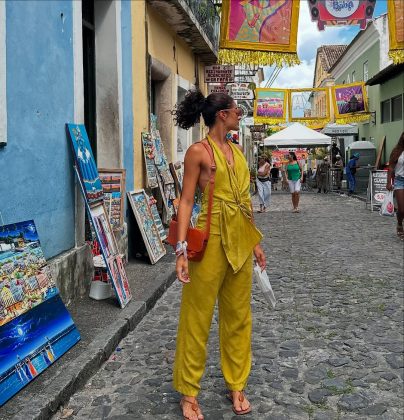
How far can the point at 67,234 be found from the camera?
514 centimetres

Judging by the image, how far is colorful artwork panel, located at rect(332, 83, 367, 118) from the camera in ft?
70.1

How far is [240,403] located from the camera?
3141 millimetres

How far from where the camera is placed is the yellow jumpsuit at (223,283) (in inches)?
118

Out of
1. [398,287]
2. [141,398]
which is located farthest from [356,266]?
[141,398]

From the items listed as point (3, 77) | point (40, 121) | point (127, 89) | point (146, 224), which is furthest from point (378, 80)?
point (3, 77)

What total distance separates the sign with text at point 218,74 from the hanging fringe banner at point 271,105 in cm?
846

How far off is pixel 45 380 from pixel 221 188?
5.39 feet

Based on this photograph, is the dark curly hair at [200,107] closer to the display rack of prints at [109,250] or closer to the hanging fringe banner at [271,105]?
the display rack of prints at [109,250]

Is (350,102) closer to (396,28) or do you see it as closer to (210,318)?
(396,28)

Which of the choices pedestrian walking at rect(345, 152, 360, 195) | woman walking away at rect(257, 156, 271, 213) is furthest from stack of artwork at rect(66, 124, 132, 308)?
pedestrian walking at rect(345, 152, 360, 195)

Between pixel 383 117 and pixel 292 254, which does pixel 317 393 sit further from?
pixel 383 117

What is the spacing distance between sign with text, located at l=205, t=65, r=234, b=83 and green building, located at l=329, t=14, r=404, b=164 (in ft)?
19.1

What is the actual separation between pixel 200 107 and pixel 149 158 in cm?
520

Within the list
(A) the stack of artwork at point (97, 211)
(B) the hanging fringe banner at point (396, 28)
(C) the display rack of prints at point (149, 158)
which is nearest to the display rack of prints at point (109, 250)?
(A) the stack of artwork at point (97, 211)
